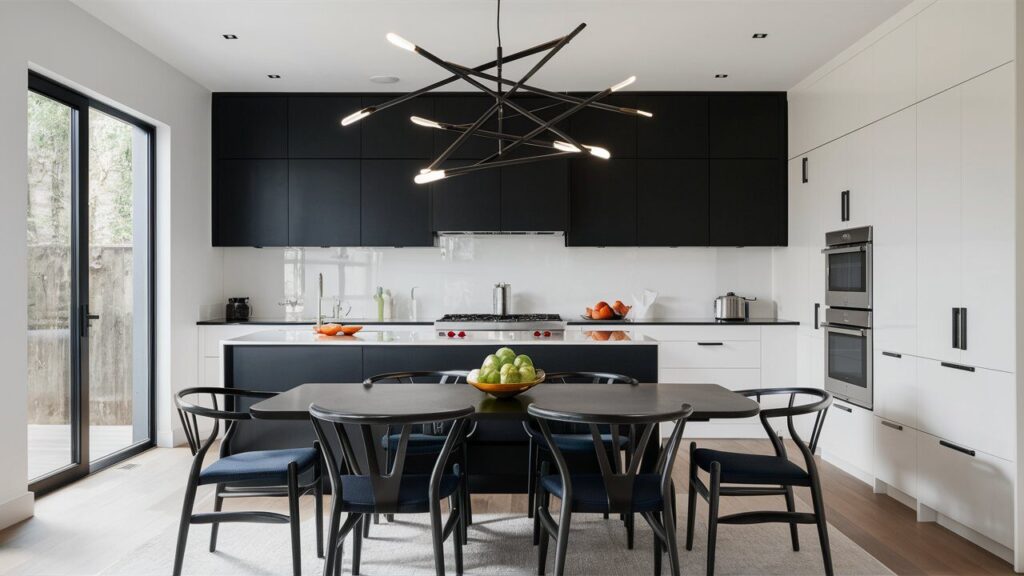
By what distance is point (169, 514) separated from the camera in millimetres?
3533

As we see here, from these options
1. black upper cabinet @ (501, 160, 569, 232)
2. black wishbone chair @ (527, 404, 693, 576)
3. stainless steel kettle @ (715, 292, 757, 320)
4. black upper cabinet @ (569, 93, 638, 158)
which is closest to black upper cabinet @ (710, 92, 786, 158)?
black upper cabinet @ (569, 93, 638, 158)

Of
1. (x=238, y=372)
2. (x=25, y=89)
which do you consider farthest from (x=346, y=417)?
(x=25, y=89)

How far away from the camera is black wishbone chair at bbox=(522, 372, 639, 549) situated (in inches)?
119

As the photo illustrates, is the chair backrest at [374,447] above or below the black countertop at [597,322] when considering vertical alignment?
below

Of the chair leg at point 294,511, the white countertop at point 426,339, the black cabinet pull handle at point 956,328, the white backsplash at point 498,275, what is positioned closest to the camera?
the chair leg at point 294,511

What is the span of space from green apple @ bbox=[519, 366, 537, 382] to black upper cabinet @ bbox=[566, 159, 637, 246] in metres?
3.06

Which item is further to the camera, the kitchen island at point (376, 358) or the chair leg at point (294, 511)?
the kitchen island at point (376, 358)

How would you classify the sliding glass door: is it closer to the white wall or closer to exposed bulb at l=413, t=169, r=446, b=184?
the white wall

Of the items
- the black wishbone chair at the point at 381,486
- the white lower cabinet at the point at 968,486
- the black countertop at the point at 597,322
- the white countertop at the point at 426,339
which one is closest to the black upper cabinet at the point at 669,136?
the black countertop at the point at 597,322

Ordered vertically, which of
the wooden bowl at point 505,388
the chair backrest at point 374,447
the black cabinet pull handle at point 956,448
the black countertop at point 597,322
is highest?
the black countertop at point 597,322

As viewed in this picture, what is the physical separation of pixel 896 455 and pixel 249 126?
5095mm

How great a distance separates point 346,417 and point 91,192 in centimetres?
312

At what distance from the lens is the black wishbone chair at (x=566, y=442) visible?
119 inches

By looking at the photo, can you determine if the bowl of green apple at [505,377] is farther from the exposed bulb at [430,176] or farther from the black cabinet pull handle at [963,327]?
the black cabinet pull handle at [963,327]
